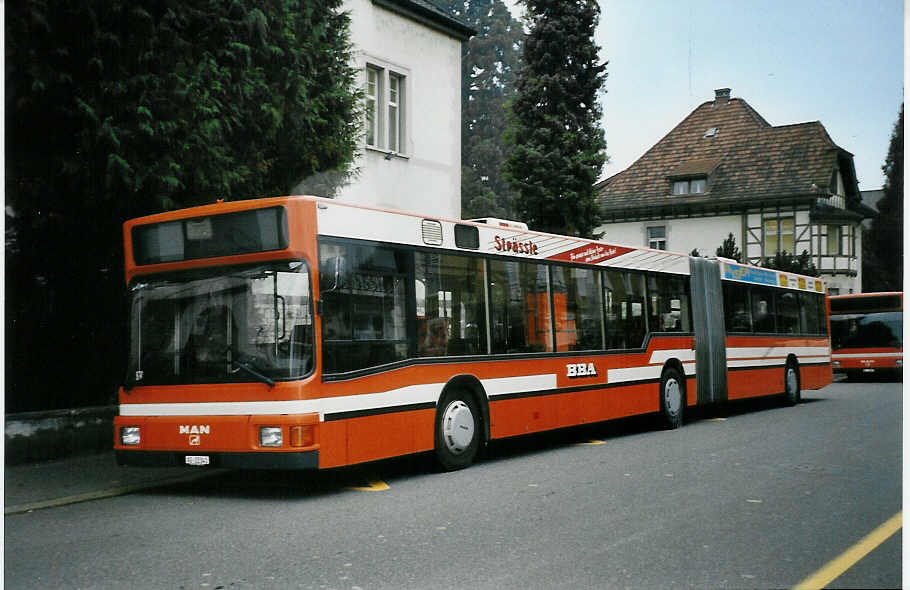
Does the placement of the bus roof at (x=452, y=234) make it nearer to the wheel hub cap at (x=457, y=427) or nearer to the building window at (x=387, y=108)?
the wheel hub cap at (x=457, y=427)

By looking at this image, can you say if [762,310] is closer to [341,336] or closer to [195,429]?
[341,336]

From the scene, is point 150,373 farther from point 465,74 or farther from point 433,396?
point 465,74

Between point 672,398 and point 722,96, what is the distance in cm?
728

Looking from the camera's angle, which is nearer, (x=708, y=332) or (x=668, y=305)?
(x=668, y=305)

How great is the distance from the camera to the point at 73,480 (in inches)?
405

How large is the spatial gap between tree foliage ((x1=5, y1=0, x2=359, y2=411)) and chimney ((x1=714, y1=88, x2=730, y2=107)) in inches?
184

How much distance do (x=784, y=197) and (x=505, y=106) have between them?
353 inches

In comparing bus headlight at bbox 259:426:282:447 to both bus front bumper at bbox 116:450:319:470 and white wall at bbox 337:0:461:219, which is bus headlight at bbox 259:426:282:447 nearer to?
bus front bumper at bbox 116:450:319:470

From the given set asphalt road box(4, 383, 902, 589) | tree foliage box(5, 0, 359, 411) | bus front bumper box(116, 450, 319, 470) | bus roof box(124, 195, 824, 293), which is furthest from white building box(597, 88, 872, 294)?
bus front bumper box(116, 450, 319, 470)

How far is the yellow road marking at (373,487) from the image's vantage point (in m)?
9.58

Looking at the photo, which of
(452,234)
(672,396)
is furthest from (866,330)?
(452,234)

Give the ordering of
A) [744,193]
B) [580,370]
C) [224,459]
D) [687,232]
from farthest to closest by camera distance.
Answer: [687,232], [744,193], [580,370], [224,459]

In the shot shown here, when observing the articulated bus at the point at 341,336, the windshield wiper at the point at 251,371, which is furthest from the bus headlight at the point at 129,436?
the windshield wiper at the point at 251,371

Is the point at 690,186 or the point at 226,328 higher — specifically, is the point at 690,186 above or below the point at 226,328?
above
